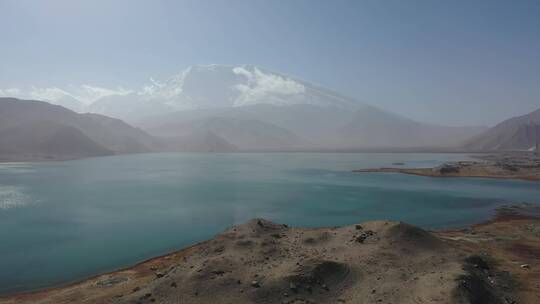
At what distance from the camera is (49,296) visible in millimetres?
22406

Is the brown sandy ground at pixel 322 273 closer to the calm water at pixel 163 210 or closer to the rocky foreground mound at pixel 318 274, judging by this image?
the rocky foreground mound at pixel 318 274

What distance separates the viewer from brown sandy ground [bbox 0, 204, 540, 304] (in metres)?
18.9

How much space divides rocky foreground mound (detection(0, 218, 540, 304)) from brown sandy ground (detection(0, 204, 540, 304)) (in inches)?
2.4

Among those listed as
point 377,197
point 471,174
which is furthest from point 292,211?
point 471,174

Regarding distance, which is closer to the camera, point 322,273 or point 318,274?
point 318,274

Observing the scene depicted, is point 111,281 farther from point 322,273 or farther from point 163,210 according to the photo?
point 163,210

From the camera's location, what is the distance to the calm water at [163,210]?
30750mm

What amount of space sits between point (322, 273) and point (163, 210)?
36718mm

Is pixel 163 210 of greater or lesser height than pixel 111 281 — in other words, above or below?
above

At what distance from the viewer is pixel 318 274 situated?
67.1 ft

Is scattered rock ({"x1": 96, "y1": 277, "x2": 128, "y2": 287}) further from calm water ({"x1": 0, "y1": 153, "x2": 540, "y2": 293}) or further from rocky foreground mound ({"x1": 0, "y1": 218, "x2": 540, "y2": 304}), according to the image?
calm water ({"x1": 0, "y1": 153, "x2": 540, "y2": 293})

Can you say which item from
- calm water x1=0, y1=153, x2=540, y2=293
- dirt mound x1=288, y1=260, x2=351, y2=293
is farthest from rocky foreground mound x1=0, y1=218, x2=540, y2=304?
calm water x1=0, y1=153, x2=540, y2=293

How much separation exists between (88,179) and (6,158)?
100 metres

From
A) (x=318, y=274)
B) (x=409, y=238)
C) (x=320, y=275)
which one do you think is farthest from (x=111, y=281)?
(x=409, y=238)
